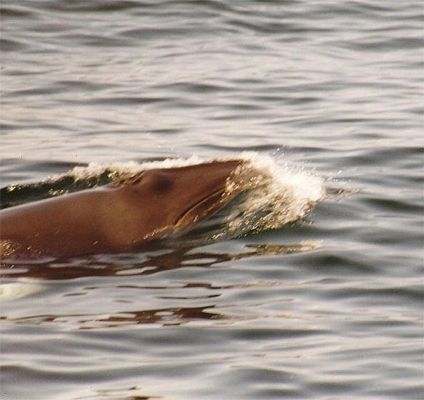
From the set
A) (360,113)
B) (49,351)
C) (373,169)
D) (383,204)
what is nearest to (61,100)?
(360,113)

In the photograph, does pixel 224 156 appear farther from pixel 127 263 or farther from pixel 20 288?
pixel 20 288

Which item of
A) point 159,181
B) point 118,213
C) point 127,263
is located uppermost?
point 159,181

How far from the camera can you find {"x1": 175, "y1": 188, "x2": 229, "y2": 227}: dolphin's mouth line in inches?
377

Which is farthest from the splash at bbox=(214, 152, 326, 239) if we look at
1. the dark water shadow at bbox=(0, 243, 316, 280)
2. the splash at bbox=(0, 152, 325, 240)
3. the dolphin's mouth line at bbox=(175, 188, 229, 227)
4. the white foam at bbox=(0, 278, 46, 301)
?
the white foam at bbox=(0, 278, 46, 301)

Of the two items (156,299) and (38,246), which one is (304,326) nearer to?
(156,299)

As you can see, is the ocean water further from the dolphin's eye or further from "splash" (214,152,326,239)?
the dolphin's eye

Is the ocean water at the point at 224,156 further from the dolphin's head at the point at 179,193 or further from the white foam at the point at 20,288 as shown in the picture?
the dolphin's head at the point at 179,193

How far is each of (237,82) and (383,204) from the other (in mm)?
5480

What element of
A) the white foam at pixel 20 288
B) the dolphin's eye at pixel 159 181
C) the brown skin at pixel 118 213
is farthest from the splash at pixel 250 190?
the white foam at pixel 20 288

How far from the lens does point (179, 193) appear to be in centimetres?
960

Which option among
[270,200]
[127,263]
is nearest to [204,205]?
[270,200]

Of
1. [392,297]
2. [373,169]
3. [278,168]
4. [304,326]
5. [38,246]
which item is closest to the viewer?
[304,326]

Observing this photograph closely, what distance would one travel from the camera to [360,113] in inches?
561

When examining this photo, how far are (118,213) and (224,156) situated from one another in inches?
65.4
